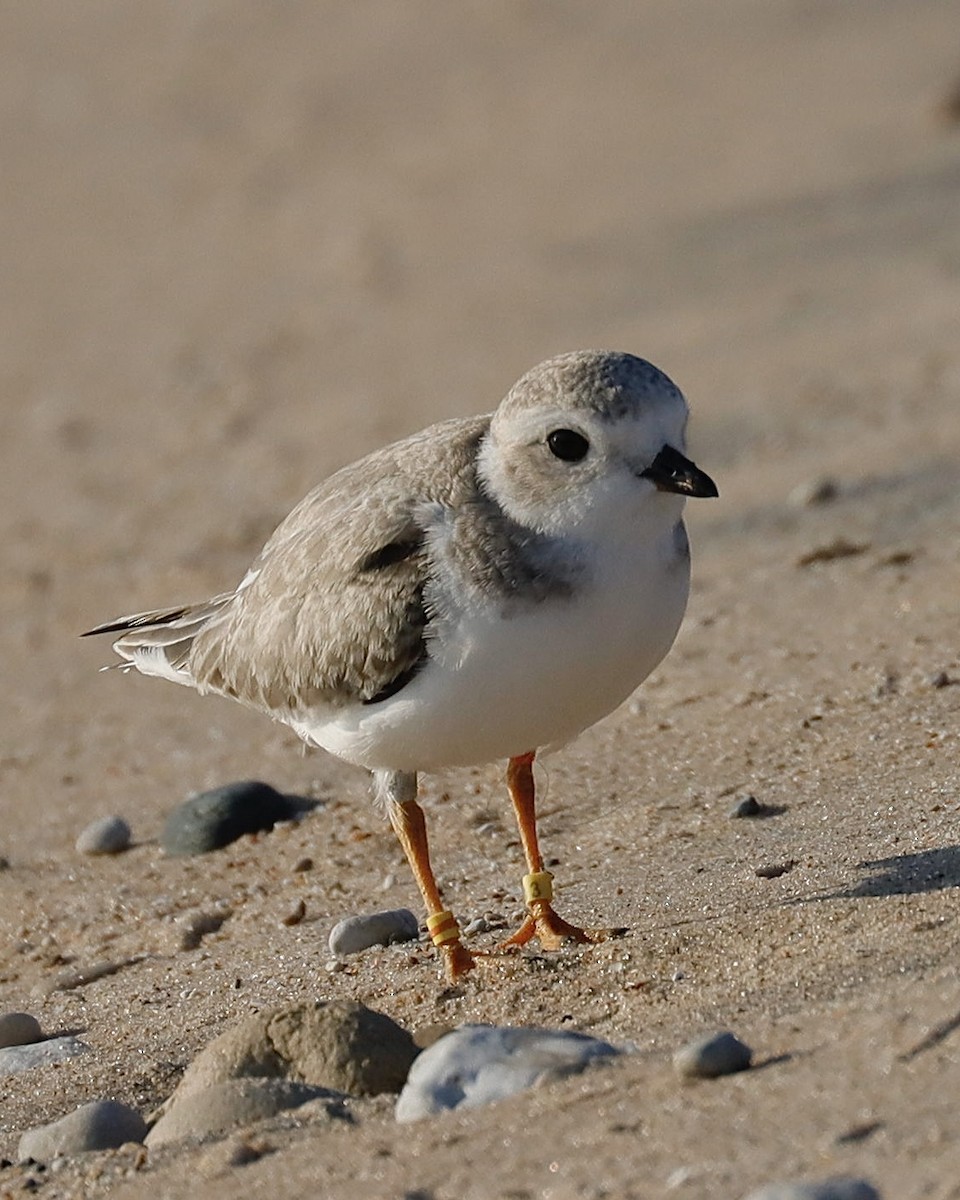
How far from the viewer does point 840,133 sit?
1598 cm

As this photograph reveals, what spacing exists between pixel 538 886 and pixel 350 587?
94cm

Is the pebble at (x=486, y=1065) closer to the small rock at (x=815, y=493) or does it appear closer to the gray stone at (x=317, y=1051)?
the gray stone at (x=317, y=1051)

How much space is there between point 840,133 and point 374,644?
38.9 ft

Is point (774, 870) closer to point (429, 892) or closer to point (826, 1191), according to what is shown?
point (429, 892)

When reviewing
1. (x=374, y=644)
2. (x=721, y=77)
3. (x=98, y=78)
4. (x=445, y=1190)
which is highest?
(x=98, y=78)

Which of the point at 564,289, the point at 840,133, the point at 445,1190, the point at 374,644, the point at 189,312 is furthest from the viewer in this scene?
the point at 840,133

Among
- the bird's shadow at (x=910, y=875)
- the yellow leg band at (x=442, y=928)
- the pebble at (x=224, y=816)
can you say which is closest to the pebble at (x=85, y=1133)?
the yellow leg band at (x=442, y=928)

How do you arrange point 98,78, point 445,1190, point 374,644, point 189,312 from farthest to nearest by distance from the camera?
point 98,78 → point 189,312 → point 374,644 → point 445,1190

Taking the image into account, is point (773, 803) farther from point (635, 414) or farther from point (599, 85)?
point (599, 85)

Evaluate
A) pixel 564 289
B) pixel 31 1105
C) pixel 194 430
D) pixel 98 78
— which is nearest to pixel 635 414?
pixel 31 1105

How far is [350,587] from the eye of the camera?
530cm

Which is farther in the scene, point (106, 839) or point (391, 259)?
point (391, 259)

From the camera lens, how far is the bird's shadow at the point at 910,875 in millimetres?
4922

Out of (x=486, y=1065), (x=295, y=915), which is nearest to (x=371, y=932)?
(x=295, y=915)
